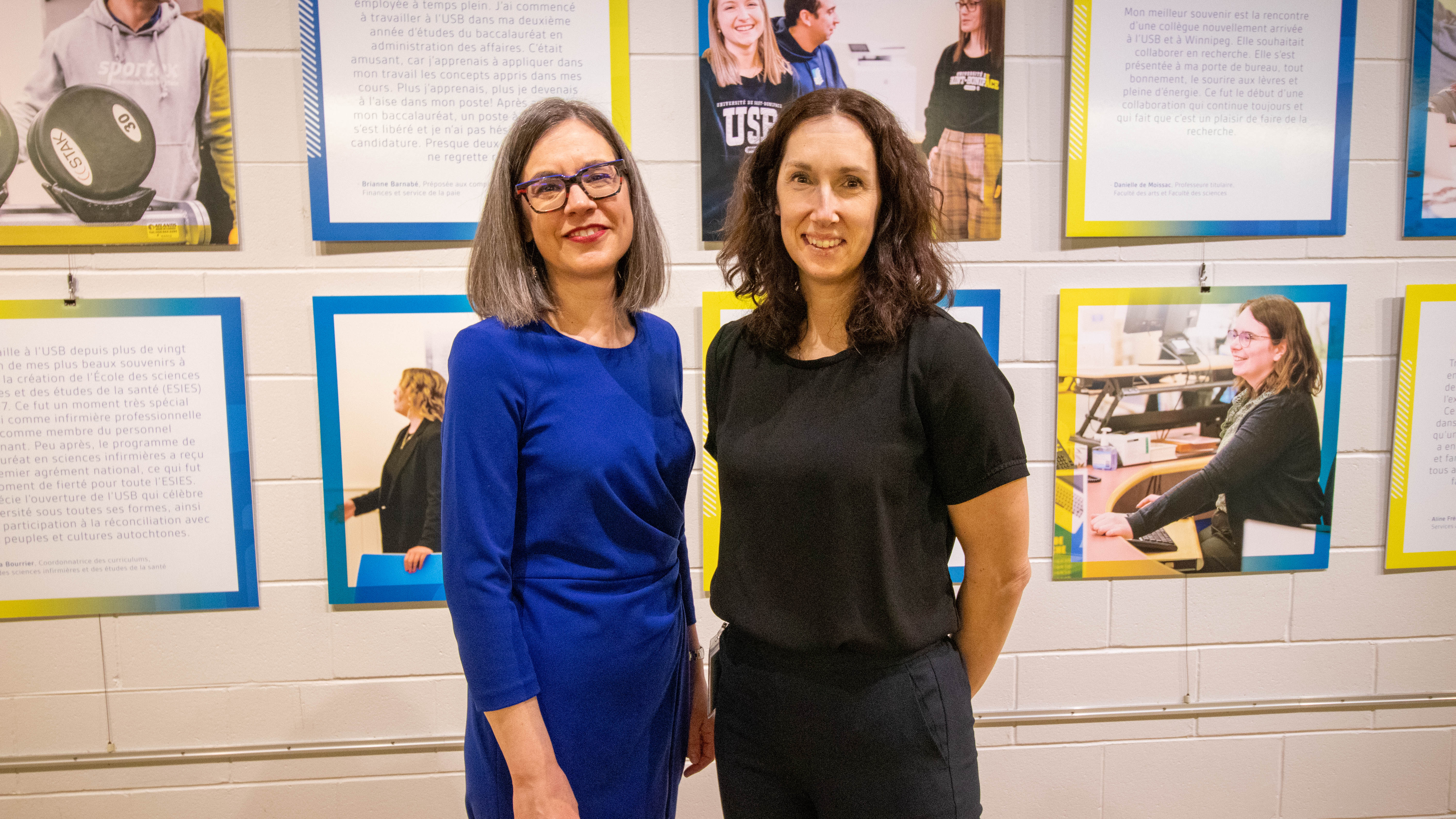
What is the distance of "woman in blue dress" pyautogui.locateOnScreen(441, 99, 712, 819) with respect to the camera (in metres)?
0.87

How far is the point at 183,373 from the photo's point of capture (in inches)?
59.3

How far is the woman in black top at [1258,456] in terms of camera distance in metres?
1.65

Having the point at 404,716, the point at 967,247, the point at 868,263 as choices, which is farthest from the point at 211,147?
the point at 967,247

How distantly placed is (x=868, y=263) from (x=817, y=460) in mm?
289

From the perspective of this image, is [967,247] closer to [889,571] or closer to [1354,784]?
[889,571]

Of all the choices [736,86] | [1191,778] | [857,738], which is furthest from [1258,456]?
→ [736,86]

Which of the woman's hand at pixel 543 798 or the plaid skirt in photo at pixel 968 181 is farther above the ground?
the plaid skirt in photo at pixel 968 181

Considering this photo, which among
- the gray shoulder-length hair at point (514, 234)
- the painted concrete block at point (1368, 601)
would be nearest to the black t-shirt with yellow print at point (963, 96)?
the gray shoulder-length hair at point (514, 234)

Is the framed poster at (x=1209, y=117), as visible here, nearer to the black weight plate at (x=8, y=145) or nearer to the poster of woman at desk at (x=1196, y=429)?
the poster of woman at desk at (x=1196, y=429)

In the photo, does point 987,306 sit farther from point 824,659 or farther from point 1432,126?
point 1432,126

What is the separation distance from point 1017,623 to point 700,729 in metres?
0.92

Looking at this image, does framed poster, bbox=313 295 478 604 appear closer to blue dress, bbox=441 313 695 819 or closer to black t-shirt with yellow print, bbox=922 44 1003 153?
blue dress, bbox=441 313 695 819

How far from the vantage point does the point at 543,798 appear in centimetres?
88

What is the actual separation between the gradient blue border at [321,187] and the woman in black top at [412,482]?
0.99 feet
